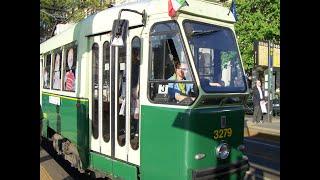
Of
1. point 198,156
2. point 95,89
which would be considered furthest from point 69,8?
point 198,156

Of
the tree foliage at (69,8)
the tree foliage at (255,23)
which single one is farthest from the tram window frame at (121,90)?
the tree foliage at (69,8)

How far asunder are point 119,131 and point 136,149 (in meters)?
0.51

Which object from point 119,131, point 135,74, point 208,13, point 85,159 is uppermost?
point 208,13

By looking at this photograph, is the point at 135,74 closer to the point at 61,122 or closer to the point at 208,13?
the point at 208,13

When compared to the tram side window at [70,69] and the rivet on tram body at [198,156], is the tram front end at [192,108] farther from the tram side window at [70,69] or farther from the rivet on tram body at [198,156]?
the tram side window at [70,69]

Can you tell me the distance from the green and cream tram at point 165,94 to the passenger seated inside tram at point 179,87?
0.01 metres

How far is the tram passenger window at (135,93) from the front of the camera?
6.28m

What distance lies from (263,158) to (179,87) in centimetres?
558

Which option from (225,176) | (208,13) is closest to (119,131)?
(225,176)

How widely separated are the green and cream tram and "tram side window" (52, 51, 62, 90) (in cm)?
237

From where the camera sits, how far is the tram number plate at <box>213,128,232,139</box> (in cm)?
591

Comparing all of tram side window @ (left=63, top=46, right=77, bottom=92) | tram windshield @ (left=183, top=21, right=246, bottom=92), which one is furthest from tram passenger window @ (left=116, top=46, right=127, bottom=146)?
tram side window @ (left=63, top=46, right=77, bottom=92)

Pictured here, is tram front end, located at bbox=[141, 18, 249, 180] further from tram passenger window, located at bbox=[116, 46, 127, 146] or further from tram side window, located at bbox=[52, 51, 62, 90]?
tram side window, located at bbox=[52, 51, 62, 90]
